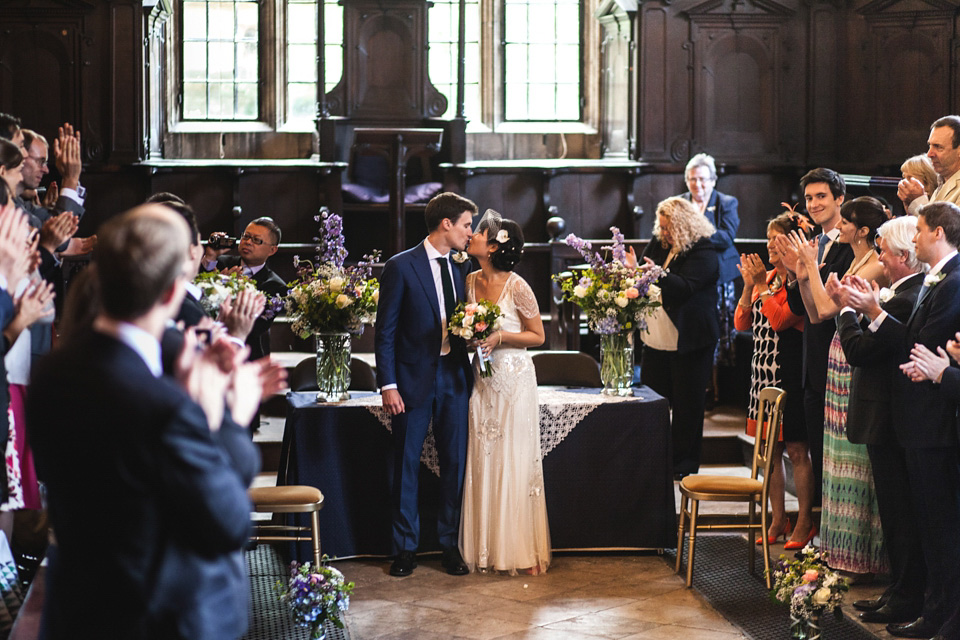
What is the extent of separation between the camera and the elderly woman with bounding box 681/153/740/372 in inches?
304

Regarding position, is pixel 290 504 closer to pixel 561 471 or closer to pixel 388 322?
pixel 388 322

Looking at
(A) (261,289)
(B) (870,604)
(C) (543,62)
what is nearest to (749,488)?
(B) (870,604)

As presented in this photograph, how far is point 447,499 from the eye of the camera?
513 centimetres

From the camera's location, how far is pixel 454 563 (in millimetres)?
5086

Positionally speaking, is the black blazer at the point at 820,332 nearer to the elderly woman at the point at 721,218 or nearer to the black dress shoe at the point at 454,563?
the black dress shoe at the point at 454,563

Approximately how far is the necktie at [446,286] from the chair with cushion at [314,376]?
766mm

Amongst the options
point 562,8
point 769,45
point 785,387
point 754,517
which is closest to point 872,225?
point 785,387

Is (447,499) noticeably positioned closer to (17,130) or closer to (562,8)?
(17,130)

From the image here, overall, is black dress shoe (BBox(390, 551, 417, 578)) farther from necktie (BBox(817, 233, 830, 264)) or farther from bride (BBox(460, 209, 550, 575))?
necktie (BBox(817, 233, 830, 264))

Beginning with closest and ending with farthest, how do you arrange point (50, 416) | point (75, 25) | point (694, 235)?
1. point (50, 416)
2. point (694, 235)
3. point (75, 25)

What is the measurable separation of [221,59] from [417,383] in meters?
7.07

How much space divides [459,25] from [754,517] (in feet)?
20.6

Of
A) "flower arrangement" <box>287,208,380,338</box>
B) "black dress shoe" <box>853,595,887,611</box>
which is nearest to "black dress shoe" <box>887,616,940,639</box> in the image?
"black dress shoe" <box>853,595,887,611</box>

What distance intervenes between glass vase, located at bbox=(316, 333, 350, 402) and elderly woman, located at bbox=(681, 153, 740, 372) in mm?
3277
